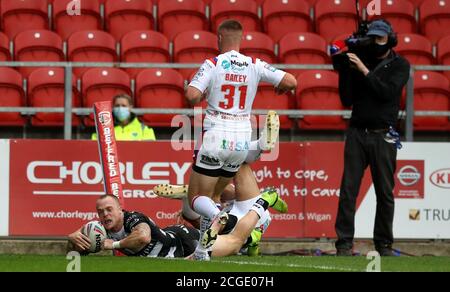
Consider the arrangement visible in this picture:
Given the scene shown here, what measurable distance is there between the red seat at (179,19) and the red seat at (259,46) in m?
1.01

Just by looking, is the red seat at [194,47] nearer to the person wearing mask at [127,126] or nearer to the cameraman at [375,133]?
the person wearing mask at [127,126]

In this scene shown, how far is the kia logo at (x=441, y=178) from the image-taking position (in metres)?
15.2

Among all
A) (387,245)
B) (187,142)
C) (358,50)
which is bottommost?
(387,245)

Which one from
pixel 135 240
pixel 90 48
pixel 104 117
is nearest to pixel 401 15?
pixel 90 48

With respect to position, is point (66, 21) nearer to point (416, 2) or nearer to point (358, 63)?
point (416, 2)

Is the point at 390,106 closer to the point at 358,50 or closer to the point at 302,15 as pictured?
the point at 358,50

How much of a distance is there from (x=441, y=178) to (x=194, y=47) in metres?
4.25

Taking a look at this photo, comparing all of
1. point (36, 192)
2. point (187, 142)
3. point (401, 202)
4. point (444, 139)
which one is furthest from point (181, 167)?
point (444, 139)

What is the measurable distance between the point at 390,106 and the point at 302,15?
5696mm

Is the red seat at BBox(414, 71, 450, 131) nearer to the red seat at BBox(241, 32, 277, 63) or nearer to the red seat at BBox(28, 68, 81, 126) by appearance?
the red seat at BBox(241, 32, 277, 63)

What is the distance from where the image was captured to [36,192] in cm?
1494

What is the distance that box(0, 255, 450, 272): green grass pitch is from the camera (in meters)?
10.2

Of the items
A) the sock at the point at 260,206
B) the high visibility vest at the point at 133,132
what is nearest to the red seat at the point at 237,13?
the high visibility vest at the point at 133,132

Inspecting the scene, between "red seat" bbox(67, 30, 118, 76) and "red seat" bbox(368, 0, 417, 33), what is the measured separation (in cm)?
430
